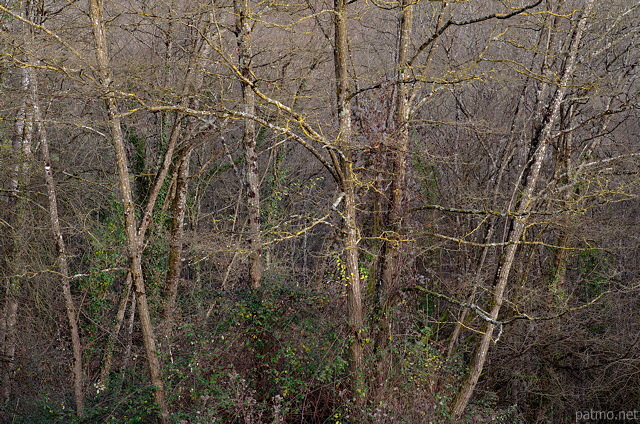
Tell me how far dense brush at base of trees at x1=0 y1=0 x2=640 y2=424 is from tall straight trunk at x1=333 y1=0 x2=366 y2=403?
38mm

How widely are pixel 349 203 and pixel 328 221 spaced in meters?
3.83

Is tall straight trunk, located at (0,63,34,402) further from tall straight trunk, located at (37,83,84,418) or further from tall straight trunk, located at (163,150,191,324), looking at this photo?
tall straight trunk, located at (163,150,191,324)

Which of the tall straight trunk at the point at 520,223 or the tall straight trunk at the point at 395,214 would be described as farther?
the tall straight trunk at the point at 520,223

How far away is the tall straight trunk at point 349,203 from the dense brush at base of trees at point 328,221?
4cm

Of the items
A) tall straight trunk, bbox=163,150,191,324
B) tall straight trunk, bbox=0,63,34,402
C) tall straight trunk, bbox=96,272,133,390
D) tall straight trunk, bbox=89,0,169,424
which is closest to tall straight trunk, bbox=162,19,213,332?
tall straight trunk, bbox=163,150,191,324

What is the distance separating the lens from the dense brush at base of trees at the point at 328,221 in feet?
25.1

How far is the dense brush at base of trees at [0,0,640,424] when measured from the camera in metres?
7.64

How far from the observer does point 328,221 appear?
37.1 ft

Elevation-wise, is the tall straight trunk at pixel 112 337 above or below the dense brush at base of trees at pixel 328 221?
below

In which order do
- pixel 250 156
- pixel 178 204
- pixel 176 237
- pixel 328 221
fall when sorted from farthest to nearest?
1. pixel 178 204
2. pixel 176 237
3. pixel 328 221
4. pixel 250 156

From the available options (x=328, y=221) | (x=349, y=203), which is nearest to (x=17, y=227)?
(x=328, y=221)

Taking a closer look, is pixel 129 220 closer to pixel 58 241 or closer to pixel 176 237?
pixel 58 241

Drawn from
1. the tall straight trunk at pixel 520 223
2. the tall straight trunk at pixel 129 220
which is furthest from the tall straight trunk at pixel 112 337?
the tall straight trunk at pixel 520 223

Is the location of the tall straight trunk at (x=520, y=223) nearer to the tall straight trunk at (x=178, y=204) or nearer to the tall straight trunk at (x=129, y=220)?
the tall straight trunk at (x=129, y=220)
